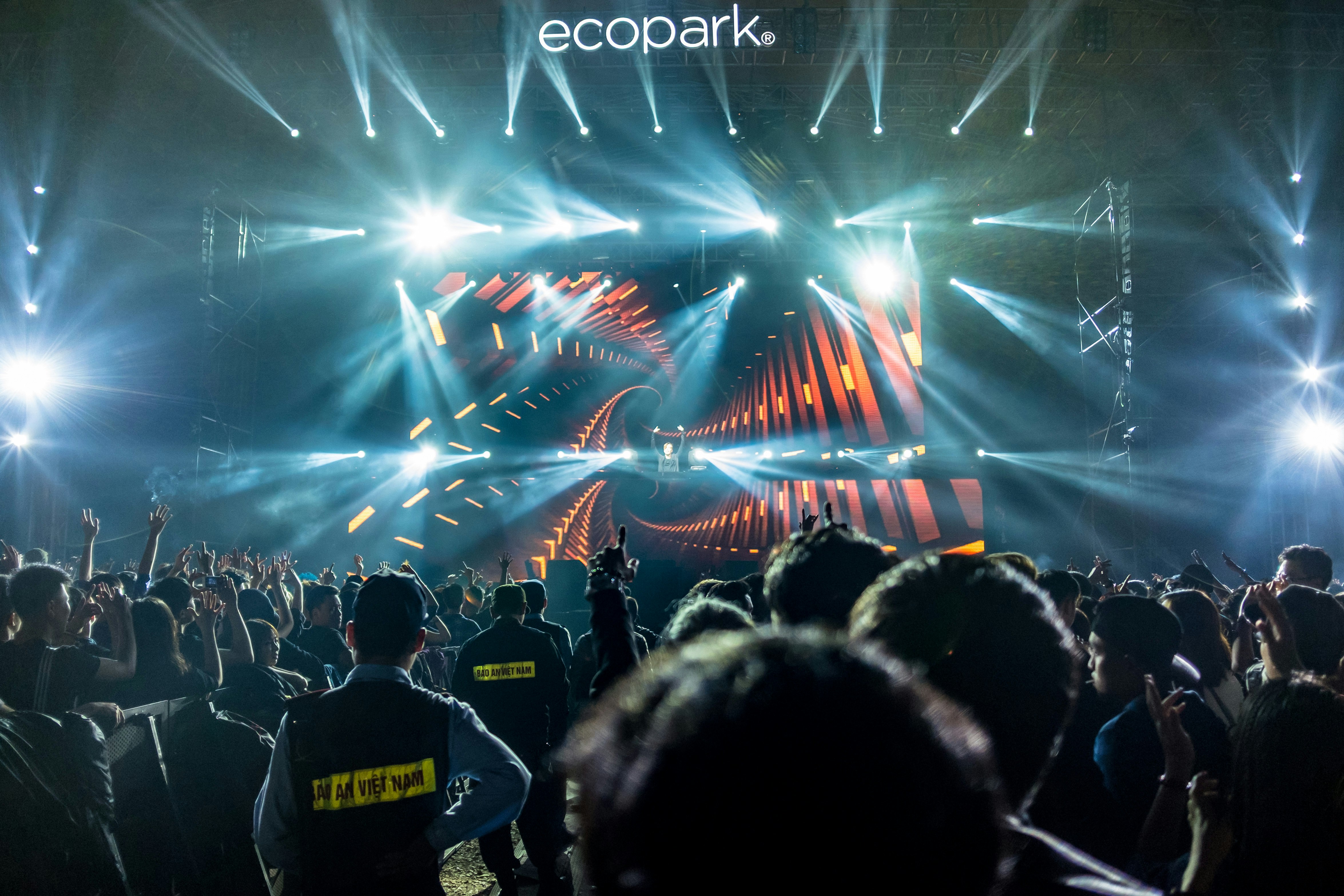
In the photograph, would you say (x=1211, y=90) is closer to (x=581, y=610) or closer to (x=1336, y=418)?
(x=1336, y=418)

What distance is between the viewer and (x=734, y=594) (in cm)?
336

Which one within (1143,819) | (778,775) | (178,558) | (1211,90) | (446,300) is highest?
(1211,90)

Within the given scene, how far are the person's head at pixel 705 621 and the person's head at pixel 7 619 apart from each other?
2.31 meters

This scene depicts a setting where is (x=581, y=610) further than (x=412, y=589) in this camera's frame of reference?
Yes

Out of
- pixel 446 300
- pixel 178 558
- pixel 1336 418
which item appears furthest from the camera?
pixel 446 300

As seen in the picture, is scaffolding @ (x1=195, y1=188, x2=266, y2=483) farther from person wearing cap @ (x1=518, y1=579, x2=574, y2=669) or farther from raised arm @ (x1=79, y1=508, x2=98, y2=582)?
person wearing cap @ (x1=518, y1=579, x2=574, y2=669)

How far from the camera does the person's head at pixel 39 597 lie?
263 cm

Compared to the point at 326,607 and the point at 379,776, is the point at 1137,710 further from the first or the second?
the point at 326,607

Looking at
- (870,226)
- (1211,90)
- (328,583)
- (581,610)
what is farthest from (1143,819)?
(1211,90)

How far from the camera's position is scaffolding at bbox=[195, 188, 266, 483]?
11.3 m

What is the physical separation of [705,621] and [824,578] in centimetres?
68

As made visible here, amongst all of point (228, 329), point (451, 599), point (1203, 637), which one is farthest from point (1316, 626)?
point (228, 329)

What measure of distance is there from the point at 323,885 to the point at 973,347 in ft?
44.6

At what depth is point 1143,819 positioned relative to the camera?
1.94 meters
